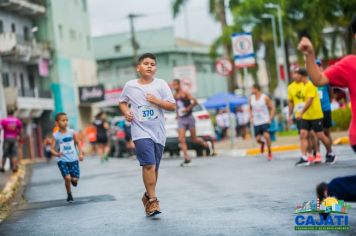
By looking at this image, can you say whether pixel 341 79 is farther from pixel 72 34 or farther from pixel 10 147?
pixel 72 34

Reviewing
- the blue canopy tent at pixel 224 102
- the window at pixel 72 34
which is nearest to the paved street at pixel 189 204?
the blue canopy tent at pixel 224 102

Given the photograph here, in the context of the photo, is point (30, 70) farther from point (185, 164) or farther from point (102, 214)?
point (102, 214)

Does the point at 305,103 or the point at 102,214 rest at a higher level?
the point at 305,103

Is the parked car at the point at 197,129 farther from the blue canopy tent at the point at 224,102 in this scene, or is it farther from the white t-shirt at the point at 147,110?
the blue canopy tent at the point at 224,102

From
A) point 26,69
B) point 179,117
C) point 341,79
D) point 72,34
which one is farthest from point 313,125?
point 72,34

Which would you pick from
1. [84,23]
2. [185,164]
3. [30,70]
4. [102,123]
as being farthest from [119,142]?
[84,23]

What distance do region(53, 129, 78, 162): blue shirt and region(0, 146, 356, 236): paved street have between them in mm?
592

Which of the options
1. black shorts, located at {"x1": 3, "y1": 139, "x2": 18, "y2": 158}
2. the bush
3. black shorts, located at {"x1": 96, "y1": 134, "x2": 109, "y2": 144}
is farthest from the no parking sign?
black shorts, located at {"x1": 3, "y1": 139, "x2": 18, "y2": 158}

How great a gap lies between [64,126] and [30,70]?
4417 cm

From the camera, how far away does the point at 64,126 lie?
12.7m

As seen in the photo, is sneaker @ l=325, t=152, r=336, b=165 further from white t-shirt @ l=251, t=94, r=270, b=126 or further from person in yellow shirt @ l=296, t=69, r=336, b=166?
white t-shirt @ l=251, t=94, r=270, b=126

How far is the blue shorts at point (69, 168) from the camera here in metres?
12.6

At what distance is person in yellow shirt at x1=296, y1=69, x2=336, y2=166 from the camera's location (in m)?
15.5
